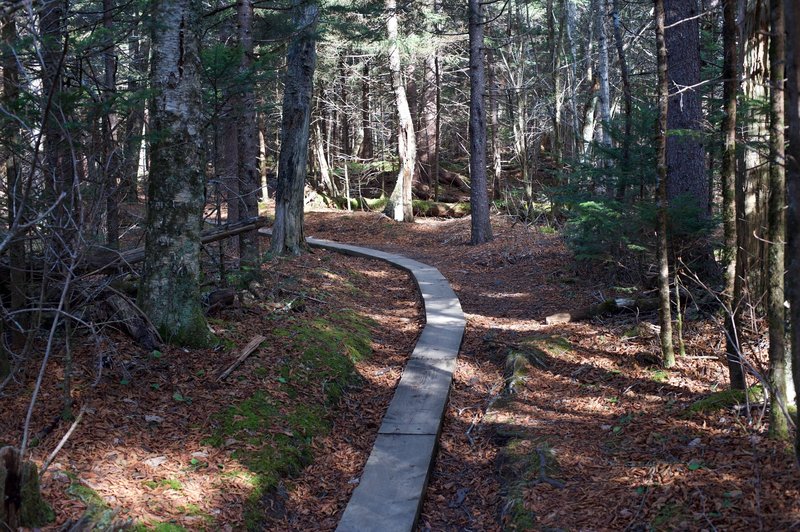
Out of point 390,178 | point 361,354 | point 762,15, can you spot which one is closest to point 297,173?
point 361,354

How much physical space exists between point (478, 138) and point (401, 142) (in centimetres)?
671

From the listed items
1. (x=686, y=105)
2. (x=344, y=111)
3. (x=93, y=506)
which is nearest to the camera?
(x=93, y=506)

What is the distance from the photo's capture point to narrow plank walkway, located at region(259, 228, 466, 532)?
4.41 m

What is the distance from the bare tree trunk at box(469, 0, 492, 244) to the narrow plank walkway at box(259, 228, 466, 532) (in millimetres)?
8593

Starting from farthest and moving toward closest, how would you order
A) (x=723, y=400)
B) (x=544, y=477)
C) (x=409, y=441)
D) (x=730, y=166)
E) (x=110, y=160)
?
1. (x=409, y=441)
2. (x=723, y=400)
3. (x=730, y=166)
4. (x=544, y=477)
5. (x=110, y=160)

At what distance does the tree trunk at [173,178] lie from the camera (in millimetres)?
5863

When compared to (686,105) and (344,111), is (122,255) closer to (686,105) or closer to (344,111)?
(686,105)

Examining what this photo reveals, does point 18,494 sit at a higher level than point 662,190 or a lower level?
lower

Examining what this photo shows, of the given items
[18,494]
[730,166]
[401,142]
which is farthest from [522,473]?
[401,142]

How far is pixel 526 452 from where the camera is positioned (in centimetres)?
512

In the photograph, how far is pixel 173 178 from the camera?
598 centimetres

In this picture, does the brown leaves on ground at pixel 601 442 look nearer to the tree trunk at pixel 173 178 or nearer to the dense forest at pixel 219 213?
the dense forest at pixel 219 213

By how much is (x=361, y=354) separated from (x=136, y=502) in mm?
4183

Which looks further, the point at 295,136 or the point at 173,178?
the point at 295,136
